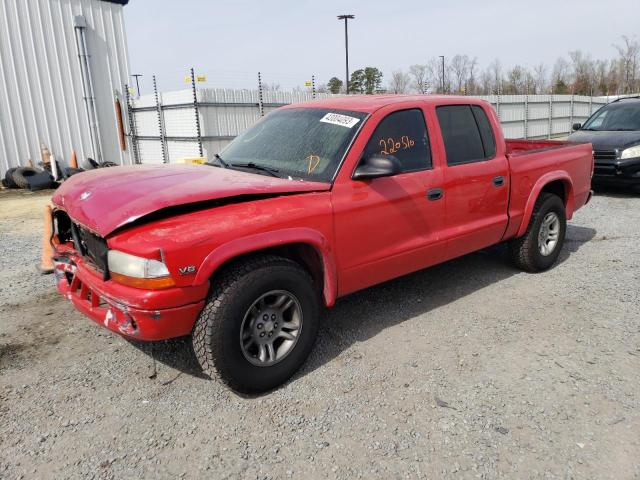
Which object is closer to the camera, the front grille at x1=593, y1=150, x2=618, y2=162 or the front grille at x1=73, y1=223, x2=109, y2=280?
the front grille at x1=73, y1=223, x2=109, y2=280

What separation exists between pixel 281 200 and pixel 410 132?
54.2 inches

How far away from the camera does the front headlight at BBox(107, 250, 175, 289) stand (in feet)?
8.88

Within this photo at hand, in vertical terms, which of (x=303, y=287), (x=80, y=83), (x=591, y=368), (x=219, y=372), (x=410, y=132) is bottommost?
(x=591, y=368)

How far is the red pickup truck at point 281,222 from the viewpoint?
2.81 metres

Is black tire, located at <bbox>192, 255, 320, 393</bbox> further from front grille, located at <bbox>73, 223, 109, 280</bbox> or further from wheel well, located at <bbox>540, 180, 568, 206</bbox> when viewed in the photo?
wheel well, located at <bbox>540, 180, 568, 206</bbox>

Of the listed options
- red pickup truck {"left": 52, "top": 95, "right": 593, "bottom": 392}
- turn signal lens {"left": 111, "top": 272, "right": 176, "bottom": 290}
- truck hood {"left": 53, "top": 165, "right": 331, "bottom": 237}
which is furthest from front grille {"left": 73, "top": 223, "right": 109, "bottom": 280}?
turn signal lens {"left": 111, "top": 272, "right": 176, "bottom": 290}

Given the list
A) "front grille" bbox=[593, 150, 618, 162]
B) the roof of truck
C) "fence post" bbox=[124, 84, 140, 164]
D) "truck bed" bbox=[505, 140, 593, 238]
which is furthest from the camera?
"fence post" bbox=[124, 84, 140, 164]

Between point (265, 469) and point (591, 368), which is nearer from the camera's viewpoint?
point (265, 469)

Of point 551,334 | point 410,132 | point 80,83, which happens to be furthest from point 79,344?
point 80,83

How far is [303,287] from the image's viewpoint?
3.23 metres

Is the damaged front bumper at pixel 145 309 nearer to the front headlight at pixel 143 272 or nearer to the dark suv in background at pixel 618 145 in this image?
the front headlight at pixel 143 272

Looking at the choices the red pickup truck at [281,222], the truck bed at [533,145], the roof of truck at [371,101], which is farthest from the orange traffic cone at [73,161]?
the truck bed at [533,145]

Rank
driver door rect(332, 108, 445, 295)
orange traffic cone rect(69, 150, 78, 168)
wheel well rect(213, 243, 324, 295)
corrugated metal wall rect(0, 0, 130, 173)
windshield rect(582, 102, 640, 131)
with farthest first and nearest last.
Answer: orange traffic cone rect(69, 150, 78, 168), corrugated metal wall rect(0, 0, 130, 173), windshield rect(582, 102, 640, 131), driver door rect(332, 108, 445, 295), wheel well rect(213, 243, 324, 295)

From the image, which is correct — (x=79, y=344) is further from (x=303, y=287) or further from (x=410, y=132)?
(x=410, y=132)
